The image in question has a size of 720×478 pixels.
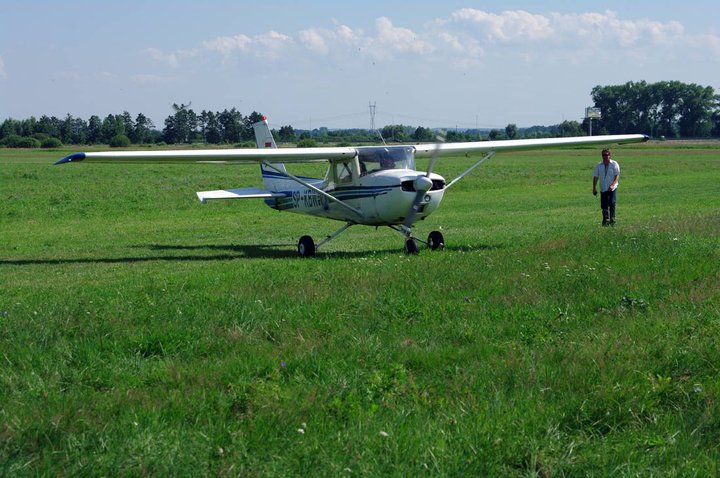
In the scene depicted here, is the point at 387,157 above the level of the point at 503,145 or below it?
below

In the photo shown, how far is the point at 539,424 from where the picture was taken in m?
5.58

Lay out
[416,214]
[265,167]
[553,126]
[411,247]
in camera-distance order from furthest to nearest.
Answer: [553,126] → [265,167] → [416,214] → [411,247]

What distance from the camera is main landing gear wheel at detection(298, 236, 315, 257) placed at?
56.9 ft

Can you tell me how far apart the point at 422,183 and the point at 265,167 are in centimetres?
578

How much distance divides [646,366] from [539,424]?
1523 mm

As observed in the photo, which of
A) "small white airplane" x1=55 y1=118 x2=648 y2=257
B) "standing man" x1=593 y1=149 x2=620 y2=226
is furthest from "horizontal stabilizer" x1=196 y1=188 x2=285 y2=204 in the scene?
"standing man" x1=593 y1=149 x2=620 y2=226

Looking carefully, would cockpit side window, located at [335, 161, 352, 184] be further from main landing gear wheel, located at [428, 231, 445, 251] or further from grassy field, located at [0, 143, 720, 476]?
grassy field, located at [0, 143, 720, 476]

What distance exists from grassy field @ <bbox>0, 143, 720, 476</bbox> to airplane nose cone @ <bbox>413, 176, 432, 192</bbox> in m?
2.72

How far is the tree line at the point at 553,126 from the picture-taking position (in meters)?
106

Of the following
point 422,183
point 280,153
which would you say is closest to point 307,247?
point 280,153

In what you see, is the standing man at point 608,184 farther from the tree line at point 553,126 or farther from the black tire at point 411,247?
the tree line at point 553,126

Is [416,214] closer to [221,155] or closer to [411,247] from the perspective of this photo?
[411,247]

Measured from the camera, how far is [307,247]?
57.0 ft

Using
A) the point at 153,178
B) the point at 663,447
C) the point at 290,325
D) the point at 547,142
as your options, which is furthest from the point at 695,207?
the point at 153,178
